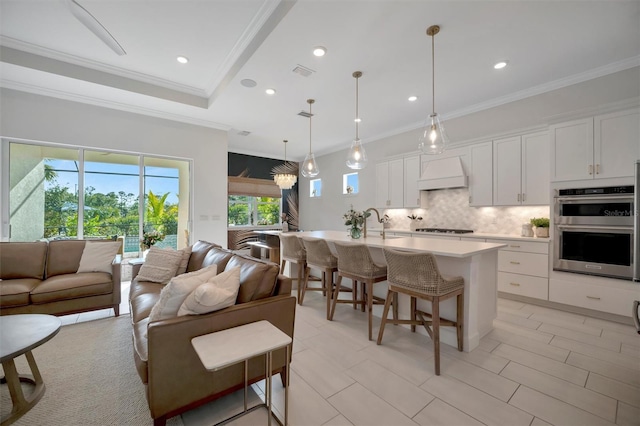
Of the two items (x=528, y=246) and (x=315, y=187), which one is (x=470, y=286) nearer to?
(x=528, y=246)

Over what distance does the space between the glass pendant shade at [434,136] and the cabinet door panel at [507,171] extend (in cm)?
196

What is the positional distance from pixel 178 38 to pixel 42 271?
3183 mm

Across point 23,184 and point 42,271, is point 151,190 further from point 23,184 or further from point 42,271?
point 42,271

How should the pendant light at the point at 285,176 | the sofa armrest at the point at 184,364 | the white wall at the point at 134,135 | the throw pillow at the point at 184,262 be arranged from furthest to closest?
the pendant light at the point at 285,176 < the white wall at the point at 134,135 < the throw pillow at the point at 184,262 < the sofa armrest at the point at 184,364

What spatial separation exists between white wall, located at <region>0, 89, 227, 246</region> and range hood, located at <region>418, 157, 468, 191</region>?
418cm

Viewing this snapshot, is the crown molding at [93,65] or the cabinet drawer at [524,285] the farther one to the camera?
the cabinet drawer at [524,285]

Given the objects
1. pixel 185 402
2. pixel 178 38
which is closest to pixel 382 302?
pixel 185 402

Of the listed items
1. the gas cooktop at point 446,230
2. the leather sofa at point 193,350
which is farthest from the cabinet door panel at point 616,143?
the leather sofa at point 193,350

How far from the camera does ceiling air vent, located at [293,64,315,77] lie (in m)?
3.28

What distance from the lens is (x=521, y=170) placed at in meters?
3.88

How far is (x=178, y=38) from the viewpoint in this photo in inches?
119

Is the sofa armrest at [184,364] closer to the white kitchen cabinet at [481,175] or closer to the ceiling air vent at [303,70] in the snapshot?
the ceiling air vent at [303,70]

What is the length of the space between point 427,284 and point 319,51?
272 centimetres

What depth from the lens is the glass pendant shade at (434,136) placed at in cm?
→ 274
